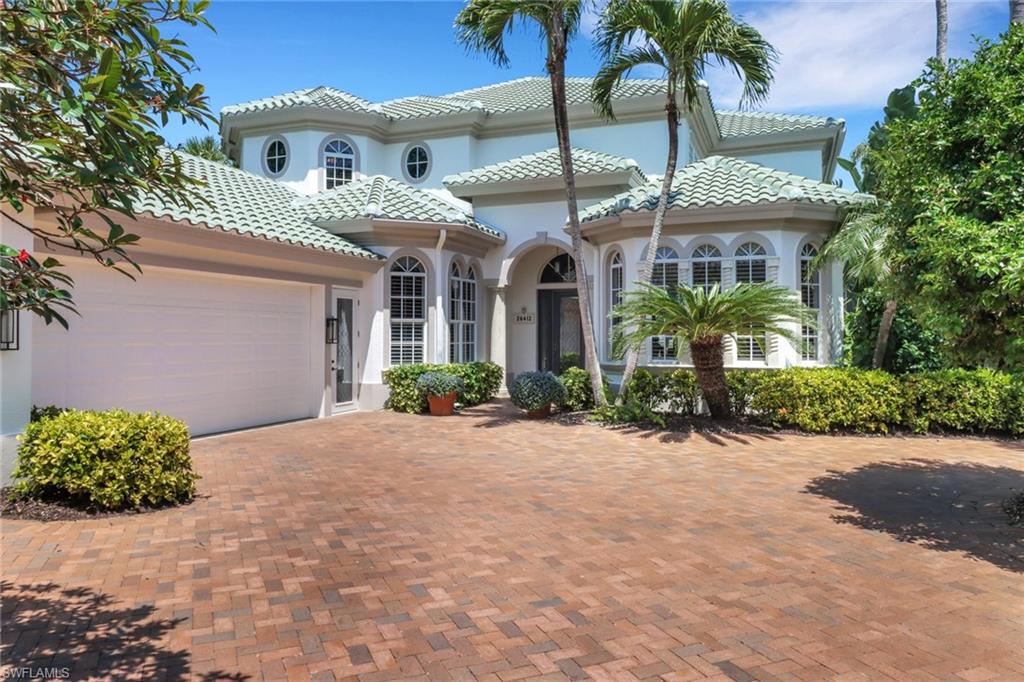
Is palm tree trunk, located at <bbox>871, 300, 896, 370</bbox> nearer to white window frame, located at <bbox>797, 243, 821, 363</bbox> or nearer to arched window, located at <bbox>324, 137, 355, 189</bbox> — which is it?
white window frame, located at <bbox>797, 243, 821, 363</bbox>

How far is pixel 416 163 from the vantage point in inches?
742

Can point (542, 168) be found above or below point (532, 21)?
below

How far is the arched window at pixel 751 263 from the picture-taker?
13.2 meters

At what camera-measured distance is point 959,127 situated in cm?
587

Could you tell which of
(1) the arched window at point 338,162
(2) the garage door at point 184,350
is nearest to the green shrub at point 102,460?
(2) the garage door at point 184,350

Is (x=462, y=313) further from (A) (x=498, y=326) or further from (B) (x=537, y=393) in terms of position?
(B) (x=537, y=393)

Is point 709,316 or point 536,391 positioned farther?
point 536,391

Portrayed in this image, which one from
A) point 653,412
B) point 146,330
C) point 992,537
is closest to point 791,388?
point 653,412

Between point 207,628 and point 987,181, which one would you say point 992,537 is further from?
point 207,628

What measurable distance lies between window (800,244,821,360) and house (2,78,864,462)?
0.06 metres

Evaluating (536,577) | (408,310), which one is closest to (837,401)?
(536,577)

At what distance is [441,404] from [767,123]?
15465 millimetres

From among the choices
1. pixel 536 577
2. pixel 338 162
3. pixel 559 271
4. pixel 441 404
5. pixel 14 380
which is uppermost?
pixel 338 162

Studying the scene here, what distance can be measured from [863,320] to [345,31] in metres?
11.8
